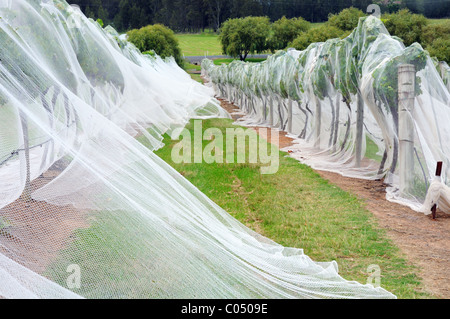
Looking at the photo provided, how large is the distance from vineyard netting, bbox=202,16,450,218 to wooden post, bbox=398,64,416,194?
1 centimetres

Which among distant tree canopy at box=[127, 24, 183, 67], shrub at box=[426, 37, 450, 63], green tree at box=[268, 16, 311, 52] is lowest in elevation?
shrub at box=[426, 37, 450, 63]

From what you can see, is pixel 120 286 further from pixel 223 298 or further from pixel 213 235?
pixel 213 235

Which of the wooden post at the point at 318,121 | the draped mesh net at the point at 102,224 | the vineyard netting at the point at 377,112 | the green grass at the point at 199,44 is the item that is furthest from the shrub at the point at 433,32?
the green grass at the point at 199,44

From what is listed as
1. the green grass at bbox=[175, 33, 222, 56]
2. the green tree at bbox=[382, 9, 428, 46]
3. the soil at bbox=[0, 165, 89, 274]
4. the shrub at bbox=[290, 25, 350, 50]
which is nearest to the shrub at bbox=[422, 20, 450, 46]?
the green tree at bbox=[382, 9, 428, 46]

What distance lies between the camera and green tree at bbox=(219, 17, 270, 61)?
5788cm

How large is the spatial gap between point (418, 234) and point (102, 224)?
12.7ft

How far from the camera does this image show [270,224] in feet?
17.9

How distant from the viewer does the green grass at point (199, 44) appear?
74.9m

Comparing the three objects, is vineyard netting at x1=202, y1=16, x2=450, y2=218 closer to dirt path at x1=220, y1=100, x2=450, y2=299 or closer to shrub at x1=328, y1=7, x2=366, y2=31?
dirt path at x1=220, y1=100, x2=450, y2=299

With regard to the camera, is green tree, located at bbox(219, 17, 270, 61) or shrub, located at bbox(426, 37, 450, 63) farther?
green tree, located at bbox(219, 17, 270, 61)

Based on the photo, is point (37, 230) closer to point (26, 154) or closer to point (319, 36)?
point (26, 154)

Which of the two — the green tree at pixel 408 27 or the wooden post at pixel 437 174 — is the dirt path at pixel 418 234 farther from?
the green tree at pixel 408 27
